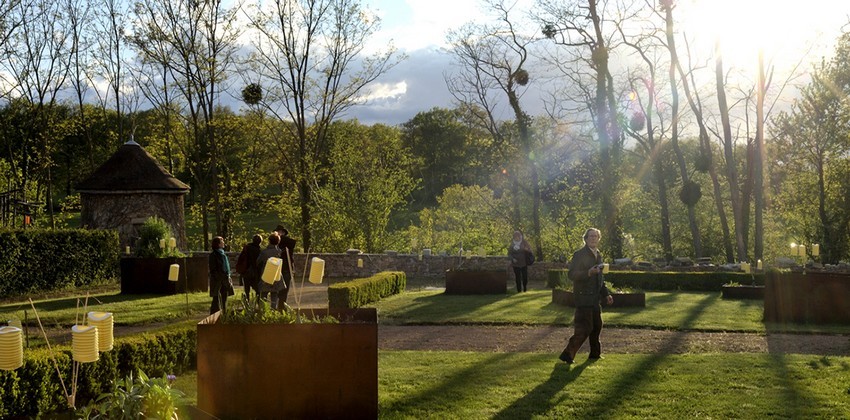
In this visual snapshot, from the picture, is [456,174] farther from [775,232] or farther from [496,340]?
[496,340]

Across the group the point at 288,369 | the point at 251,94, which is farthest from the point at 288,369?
the point at 251,94

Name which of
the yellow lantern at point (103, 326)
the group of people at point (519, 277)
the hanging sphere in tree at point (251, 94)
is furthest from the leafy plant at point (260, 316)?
the hanging sphere in tree at point (251, 94)

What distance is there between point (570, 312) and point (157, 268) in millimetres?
11319

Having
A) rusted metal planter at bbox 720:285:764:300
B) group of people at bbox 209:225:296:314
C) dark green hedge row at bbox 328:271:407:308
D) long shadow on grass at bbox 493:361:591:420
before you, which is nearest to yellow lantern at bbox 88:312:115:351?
long shadow on grass at bbox 493:361:591:420

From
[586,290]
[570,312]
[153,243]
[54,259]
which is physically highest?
[153,243]

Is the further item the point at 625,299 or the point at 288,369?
the point at 625,299

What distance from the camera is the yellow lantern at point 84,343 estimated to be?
13.9ft

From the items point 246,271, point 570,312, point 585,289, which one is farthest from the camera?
point 570,312

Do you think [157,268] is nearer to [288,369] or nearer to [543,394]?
[543,394]

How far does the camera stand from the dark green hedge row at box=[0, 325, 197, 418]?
7.25m

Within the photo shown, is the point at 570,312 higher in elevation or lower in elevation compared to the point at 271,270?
lower

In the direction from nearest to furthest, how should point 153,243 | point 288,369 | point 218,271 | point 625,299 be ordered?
point 288,369 < point 218,271 < point 625,299 < point 153,243

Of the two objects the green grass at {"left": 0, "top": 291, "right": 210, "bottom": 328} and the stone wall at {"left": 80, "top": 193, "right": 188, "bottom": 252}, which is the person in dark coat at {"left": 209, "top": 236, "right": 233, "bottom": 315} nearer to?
the green grass at {"left": 0, "top": 291, "right": 210, "bottom": 328}

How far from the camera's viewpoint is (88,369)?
27.0 feet
